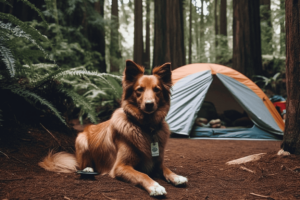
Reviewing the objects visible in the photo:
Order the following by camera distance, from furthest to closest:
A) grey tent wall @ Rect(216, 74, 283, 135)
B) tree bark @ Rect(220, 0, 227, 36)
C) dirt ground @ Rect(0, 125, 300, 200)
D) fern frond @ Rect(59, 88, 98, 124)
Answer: tree bark @ Rect(220, 0, 227, 36) → grey tent wall @ Rect(216, 74, 283, 135) → fern frond @ Rect(59, 88, 98, 124) → dirt ground @ Rect(0, 125, 300, 200)

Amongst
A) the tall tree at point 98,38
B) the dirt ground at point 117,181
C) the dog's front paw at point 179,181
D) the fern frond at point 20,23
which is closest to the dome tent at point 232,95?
the dirt ground at point 117,181

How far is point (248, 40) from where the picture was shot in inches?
323

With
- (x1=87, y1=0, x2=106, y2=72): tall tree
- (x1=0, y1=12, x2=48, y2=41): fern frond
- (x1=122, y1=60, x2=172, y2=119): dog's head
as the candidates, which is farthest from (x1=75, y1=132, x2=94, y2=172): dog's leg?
(x1=87, y1=0, x2=106, y2=72): tall tree

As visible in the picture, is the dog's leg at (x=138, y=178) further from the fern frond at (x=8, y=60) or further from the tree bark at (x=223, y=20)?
the tree bark at (x=223, y=20)

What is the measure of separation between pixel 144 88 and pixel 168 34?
308 inches

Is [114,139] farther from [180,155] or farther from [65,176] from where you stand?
[180,155]

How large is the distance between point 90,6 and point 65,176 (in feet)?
30.0

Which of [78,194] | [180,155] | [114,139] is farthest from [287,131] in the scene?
[78,194]

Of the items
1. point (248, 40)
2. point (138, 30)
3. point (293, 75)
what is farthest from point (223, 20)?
point (293, 75)

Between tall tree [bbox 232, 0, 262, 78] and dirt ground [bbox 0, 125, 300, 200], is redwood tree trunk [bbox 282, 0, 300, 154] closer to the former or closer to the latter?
dirt ground [bbox 0, 125, 300, 200]

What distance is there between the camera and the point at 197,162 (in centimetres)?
347

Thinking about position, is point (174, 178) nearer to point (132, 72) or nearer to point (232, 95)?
point (132, 72)

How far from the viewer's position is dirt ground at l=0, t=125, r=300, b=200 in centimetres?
196

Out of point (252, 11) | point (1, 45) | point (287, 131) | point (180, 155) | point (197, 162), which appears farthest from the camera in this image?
point (252, 11)
